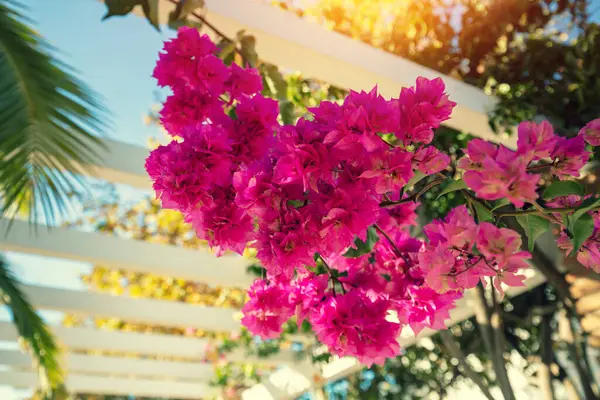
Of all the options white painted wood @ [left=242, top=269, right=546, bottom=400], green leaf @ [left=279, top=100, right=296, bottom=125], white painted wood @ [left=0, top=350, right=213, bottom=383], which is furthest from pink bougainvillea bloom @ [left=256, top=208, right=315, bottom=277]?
white painted wood @ [left=0, top=350, right=213, bottom=383]

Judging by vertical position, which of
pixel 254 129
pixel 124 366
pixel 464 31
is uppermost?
pixel 464 31

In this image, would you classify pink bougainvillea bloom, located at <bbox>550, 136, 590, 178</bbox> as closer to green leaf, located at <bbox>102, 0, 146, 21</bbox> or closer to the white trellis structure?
green leaf, located at <bbox>102, 0, 146, 21</bbox>

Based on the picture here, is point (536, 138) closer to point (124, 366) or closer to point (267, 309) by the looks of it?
point (267, 309)

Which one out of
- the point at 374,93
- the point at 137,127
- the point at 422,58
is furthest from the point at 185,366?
the point at 374,93

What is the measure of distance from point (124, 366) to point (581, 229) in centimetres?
567

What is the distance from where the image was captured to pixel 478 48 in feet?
11.5

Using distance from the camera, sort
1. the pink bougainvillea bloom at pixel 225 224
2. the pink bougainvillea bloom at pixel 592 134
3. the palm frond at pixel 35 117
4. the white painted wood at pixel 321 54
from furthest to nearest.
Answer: the palm frond at pixel 35 117
the white painted wood at pixel 321 54
the pink bougainvillea bloom at pixel 225 224
the pink bougainvillea bloom at pixel 592 134

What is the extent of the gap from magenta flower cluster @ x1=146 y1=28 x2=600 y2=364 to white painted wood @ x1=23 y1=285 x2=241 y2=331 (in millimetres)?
3180

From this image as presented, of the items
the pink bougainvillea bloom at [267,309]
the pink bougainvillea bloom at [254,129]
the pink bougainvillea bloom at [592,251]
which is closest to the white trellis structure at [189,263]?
the pink bougainvillea bloom at [254,129]

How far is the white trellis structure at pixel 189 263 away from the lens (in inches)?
→ 94.9

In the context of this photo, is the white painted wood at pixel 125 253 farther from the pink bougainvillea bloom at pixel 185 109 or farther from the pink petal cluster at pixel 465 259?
the pink petal cluster at pixel 465 259

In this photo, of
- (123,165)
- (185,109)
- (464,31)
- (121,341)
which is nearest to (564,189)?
(185,109)

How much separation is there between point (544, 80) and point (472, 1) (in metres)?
0.69

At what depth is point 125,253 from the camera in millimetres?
3709
